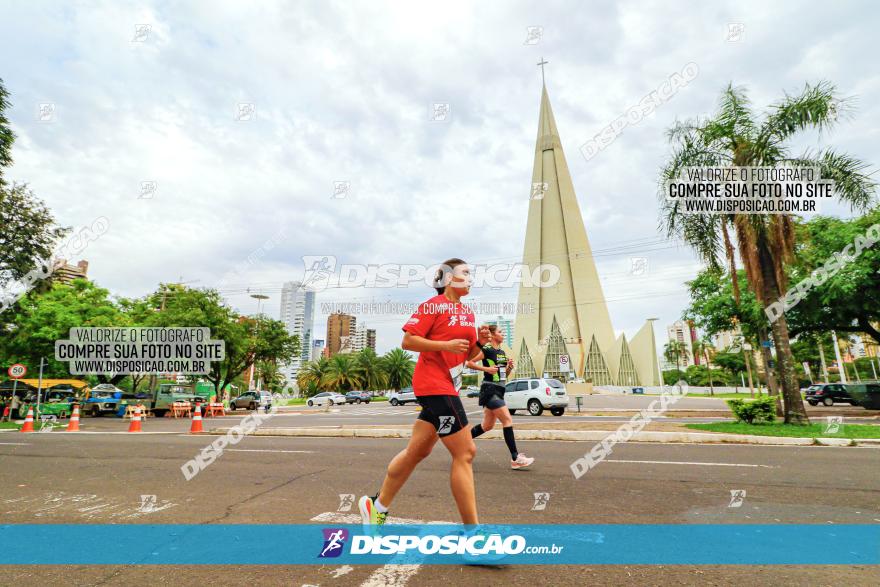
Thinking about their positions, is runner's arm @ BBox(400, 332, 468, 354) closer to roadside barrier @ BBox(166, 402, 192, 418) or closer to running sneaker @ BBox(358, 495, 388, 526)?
running sneaker @ BBox(358, 495, 388, 526)

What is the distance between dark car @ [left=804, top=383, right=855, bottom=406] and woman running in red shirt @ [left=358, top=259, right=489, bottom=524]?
33457mm

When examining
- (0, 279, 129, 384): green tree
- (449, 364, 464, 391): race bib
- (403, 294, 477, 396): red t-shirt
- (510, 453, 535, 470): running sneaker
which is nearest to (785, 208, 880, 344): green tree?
(510, 453, 535, 470): running sneaker

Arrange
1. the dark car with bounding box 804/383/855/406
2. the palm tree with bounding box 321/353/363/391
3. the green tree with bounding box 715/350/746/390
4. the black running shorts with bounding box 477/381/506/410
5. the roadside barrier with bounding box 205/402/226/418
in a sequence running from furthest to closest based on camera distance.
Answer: the green tree with bounding box 715/350/746/390 → the palm tree with bounding box 321/353/363/391 → the dark car with bounding box 804/383/855/406 → the roadside barrier with bounding box 205/402/226/418 → the black running shorts with bounding box 477/381/506/410

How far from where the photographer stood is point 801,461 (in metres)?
6.65

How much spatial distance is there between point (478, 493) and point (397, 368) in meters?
64.0

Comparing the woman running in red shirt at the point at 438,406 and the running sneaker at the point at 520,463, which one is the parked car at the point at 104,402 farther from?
the woman running in red shirt at the point at 438,406

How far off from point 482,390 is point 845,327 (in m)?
21.1

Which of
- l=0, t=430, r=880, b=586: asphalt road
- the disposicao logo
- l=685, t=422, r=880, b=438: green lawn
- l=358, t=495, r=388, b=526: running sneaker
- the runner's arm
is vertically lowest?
l=685, t=422, r=880, b=438: green lawn

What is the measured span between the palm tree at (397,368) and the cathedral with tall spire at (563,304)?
2312 centimetres

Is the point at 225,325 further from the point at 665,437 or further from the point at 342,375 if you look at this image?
the point at 342,375

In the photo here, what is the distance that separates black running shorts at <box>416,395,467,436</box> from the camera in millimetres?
2977

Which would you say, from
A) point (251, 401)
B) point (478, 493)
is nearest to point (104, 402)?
point (251, 401)

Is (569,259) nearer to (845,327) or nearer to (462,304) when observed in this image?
(845,327)

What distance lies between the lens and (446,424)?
2.98 metres
